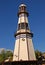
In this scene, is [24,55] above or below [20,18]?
below

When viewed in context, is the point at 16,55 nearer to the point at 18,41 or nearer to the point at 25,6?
the point at 18,41

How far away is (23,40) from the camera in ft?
147

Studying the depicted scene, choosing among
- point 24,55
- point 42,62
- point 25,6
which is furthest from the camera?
point 25,6

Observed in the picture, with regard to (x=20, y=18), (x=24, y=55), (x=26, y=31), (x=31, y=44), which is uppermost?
(x=20, y=18)

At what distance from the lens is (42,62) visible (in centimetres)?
3128

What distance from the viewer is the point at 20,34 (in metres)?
45.6

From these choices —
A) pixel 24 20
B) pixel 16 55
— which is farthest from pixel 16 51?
pixel 24 20

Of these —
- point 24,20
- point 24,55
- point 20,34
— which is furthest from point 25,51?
point 24,20

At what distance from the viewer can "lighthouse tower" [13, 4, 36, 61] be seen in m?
43.1

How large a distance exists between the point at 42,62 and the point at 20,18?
60.4 ft

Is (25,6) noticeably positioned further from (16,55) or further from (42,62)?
(42,62)

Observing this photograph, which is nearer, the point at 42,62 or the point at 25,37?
the point at 42,62

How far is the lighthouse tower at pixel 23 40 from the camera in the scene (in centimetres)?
4306

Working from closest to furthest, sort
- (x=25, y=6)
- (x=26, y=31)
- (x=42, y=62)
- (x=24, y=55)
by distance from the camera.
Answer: (x=42, y=62) < (x=24, y=55) < (x=26, y=31) < (x=25, y=6)
